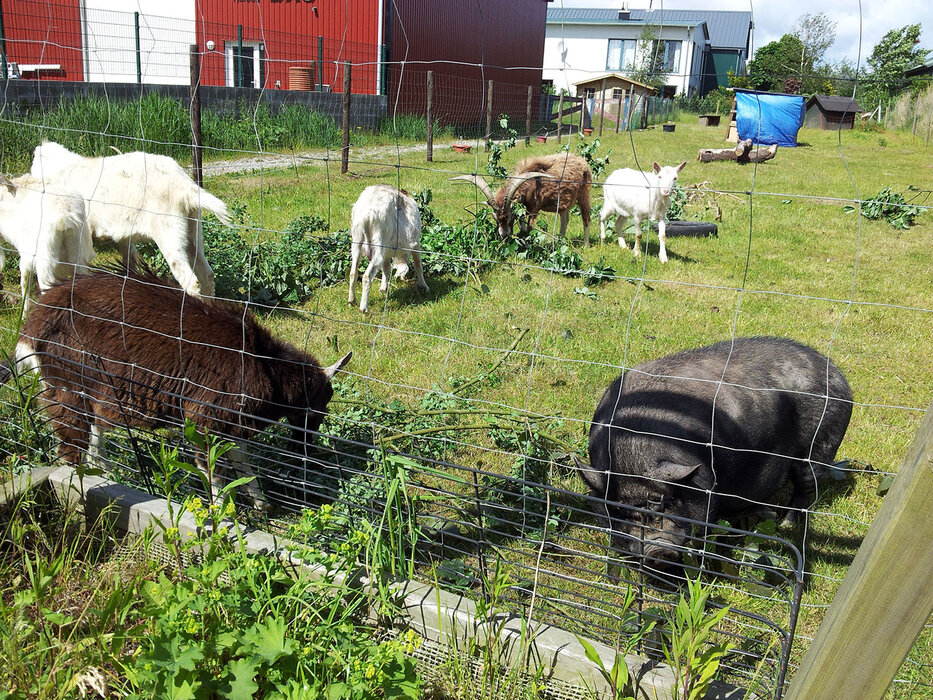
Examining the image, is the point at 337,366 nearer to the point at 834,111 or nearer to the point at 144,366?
the point at 144,366

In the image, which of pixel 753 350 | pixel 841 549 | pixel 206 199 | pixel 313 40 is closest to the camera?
pixel 841 549

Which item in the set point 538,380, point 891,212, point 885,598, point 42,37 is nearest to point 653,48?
point 885,598

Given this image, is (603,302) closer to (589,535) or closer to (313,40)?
(589,535)

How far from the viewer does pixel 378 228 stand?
7.57 metres

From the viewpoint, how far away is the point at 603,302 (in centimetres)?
741

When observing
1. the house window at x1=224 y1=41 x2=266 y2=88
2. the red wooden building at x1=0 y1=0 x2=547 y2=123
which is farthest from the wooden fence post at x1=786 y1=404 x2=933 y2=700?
the house window at x1=224 y1=41 x2=266 y2=88

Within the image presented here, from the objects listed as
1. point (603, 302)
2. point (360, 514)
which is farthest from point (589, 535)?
point (603, 302)

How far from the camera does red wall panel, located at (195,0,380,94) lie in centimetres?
2247

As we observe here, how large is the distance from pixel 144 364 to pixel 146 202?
10.9 feet

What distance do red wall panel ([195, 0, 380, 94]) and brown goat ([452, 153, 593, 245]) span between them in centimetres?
1285

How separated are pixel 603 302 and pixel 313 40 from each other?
64.8 ft

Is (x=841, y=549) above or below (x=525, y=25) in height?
below

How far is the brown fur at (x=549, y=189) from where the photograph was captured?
1033 centimetres

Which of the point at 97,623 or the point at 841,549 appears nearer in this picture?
the point at 97,623
